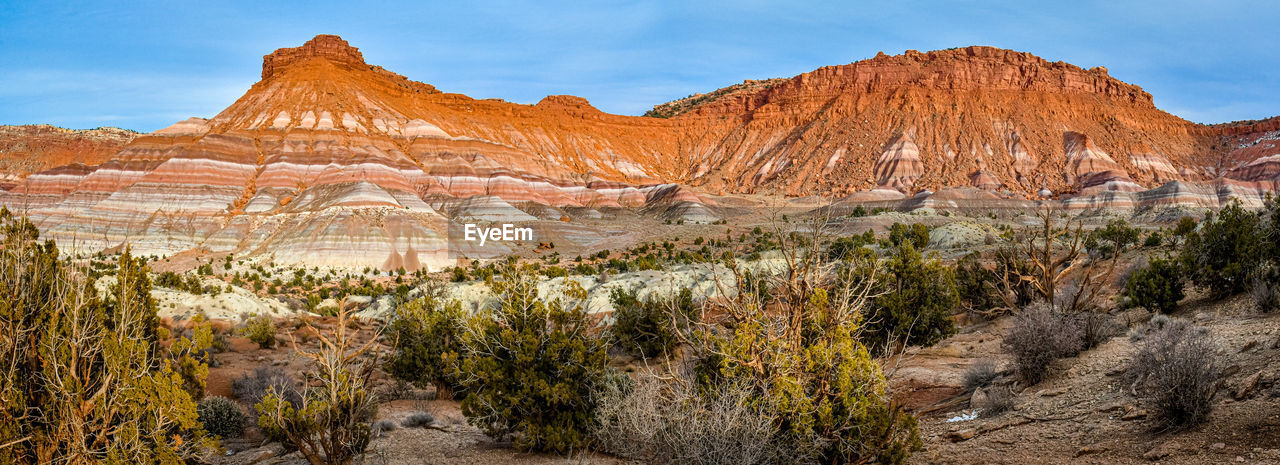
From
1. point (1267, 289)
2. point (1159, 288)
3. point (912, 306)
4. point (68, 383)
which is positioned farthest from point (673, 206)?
point (68, 383)

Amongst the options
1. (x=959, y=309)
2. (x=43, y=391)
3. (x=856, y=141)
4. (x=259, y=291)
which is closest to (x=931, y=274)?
(x=959, y=309)

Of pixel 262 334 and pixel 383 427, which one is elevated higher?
pixel 383 427

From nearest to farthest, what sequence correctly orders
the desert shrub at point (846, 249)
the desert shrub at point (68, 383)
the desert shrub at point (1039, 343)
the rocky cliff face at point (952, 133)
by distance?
1. the desert shrub at point (68, 383)
2. the desert shrub at point (846, 249)
3. the desert shrub at point (1039, 343)
4. the rocky cliff face at point (952, 133)

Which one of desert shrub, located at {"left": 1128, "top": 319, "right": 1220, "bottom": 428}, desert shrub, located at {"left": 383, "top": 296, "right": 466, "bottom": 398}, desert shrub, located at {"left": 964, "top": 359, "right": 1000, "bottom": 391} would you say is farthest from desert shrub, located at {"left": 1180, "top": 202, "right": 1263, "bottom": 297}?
desert shrub, located at {"left": 383, "top": 296, "right": 466, "bottom": 398}

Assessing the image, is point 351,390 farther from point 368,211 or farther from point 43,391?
point 368,211

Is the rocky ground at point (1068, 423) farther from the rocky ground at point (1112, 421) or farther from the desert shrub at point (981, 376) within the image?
the desert shrub at point (981, 376)

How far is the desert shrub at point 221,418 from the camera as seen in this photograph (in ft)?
38.9

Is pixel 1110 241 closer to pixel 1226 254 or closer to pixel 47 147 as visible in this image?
pixel 1226 254

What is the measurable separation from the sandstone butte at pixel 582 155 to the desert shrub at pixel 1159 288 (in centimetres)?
4639

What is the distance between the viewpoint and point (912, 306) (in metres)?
17.4

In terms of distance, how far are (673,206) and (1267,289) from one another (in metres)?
73.0

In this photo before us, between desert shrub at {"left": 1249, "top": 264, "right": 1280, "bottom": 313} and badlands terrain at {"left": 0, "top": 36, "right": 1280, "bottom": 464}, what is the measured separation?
55 centimetres

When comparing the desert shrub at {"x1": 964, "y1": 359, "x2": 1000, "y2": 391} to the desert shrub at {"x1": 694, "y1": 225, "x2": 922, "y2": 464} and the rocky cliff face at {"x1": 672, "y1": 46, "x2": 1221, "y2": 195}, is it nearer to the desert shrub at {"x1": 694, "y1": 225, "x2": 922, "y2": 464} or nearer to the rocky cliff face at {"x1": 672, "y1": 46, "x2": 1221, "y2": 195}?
the desert shrub at {"x1": 694, "y1": 225, "x2": 922, "y2": 464}

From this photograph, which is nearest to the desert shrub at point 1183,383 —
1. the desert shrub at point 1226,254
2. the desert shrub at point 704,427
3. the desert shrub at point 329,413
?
the desert shrub at point 704,427
